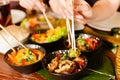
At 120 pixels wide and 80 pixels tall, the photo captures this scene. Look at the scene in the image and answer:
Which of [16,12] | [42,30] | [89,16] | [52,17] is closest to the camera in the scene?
[89,16]

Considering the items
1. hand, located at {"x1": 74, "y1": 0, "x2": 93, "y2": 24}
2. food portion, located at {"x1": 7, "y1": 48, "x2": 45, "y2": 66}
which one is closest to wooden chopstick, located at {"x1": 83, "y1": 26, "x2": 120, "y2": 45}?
hand, located at {"x1": 74, "y1": 0, "x2": 93, "y2": 24}

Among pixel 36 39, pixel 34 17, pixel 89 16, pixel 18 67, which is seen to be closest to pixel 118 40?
pixel 89 16

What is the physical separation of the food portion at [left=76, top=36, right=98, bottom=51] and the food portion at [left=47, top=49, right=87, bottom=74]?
0.12 meters

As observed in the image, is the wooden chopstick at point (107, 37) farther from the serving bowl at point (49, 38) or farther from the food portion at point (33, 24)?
the food portion at point (33, 24)

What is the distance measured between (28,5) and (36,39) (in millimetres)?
313

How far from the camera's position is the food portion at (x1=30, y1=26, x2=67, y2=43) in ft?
4.91

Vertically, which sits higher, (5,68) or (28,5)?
(28,5)

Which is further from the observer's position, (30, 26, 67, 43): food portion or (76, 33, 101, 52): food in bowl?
(30, 26, 67, 43): food portion

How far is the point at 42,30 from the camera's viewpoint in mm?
1639

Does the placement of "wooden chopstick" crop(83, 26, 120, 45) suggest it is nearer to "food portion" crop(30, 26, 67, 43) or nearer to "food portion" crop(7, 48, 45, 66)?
"food portion" crop(30, 26, 67, 43)

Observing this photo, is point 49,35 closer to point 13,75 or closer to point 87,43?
point 87,43

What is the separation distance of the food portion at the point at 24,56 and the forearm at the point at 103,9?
56cm

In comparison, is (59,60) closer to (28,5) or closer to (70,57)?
(70,57)

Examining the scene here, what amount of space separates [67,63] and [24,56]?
27 centimetres
